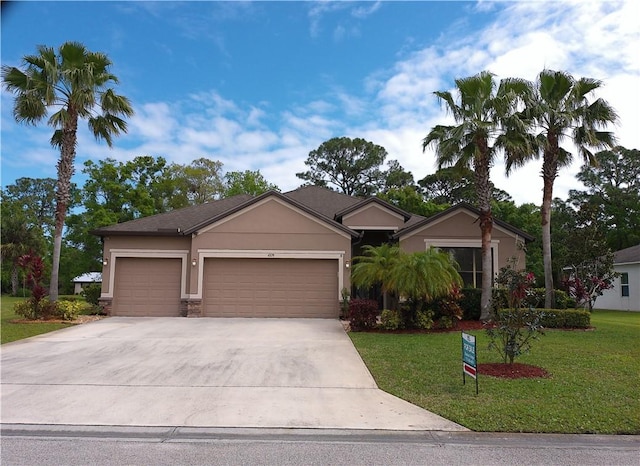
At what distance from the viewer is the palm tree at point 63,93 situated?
1546cm

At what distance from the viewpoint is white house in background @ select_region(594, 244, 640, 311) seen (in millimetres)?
24797

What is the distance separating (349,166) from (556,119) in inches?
1204

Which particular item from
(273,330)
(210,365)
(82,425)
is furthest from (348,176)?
(82,425)

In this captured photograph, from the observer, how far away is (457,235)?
17375mm

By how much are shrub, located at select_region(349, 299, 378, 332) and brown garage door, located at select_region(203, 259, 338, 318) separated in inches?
125

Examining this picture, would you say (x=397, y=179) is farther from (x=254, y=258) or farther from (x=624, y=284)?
(x=254, y=258)

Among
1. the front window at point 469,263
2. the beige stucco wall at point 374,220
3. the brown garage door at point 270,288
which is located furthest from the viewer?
the beige stucco wall at point 374,220

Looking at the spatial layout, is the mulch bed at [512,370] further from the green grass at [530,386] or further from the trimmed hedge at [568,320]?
the trimmed hedge at [568,320]

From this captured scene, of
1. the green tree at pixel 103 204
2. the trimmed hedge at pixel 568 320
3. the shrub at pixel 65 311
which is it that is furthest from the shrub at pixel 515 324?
the green tree at pixel 103 204

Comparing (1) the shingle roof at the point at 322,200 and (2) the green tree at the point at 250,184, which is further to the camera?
(2) the green tree at the point at 250,184

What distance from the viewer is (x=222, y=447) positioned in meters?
4.77

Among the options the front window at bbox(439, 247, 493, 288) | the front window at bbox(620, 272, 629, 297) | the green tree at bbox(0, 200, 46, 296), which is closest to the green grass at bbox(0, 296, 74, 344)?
the front window at bbox(439, 247, 493, 288)

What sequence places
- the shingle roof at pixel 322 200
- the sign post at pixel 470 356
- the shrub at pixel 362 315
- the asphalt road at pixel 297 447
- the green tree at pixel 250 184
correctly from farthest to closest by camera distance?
1. the green tree at pixel 250 184
2. the shingle roof at pixel 322 200
3. the shrub at pixel 362 315
4. the sign post at pixel 470 356
5. the asphalt road at pixel 297 447

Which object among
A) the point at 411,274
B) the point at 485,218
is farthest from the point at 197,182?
the point at 411,274
